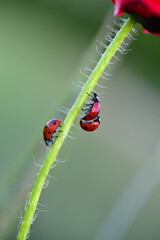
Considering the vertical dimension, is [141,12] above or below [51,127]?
above

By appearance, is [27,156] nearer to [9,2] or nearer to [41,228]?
[41,228]

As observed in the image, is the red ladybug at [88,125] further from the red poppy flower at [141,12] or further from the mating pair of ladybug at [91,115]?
the red poppy flower at [141,12]

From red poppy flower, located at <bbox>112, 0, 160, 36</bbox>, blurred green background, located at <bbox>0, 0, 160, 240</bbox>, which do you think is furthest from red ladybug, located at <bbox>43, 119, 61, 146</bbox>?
blurred green background, located at <bbox>0, 0, 160, 240</bbox>

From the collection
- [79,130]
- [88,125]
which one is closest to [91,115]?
[88,125]

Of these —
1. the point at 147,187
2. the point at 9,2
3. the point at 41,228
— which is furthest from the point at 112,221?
the point at 9,2

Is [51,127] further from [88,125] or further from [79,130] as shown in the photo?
[79,130]

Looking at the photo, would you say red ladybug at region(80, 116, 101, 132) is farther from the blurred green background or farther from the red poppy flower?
the blurred green background

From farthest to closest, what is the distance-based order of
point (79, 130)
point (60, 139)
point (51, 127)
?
point (79, 130)
point (51, 127)
point (60, 139)

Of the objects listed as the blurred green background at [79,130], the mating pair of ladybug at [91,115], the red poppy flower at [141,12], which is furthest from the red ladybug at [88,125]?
the blurred green background at [79,130]
